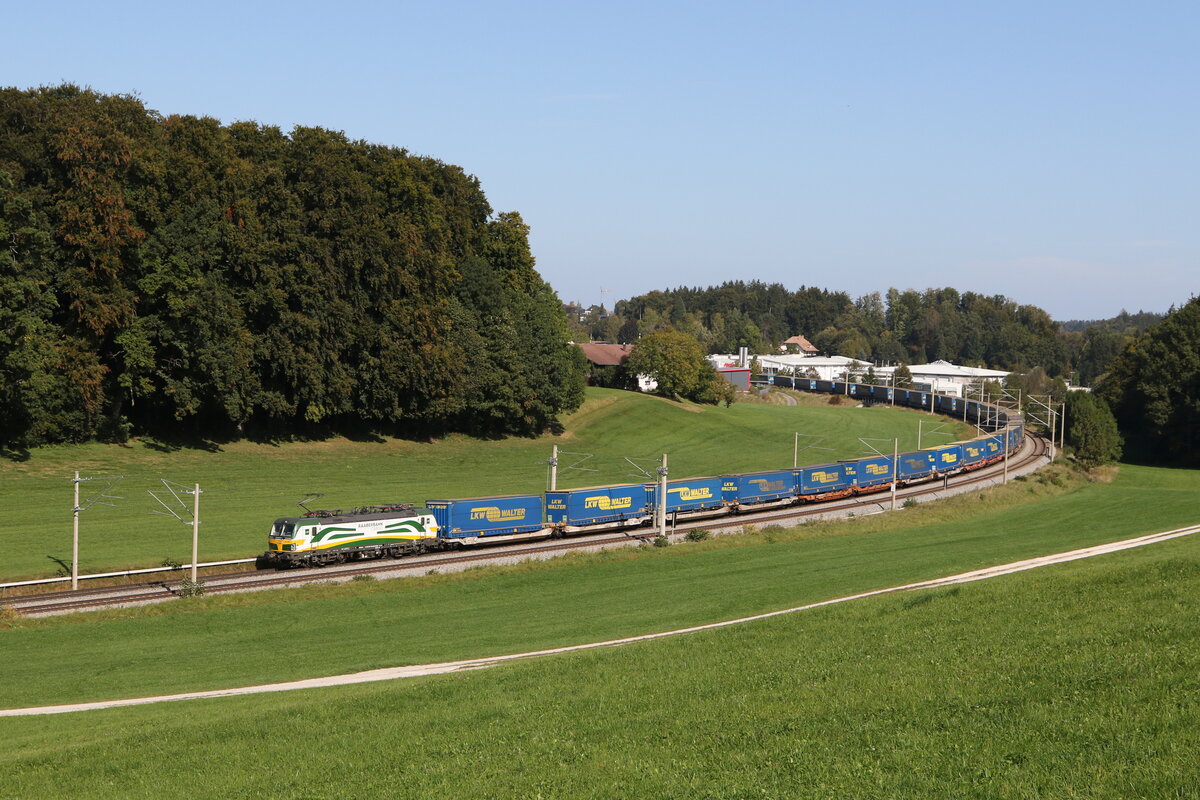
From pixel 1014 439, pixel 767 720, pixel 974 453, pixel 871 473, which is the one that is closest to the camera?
pixel 767 720

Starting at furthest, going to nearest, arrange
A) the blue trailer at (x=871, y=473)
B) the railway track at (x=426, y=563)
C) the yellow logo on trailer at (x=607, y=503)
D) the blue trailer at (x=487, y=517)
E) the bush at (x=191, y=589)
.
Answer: the blue trailer at (x=871, y=473)
the yellow logo on trailer at (x=607, y=503)
the blue trailer at (x=487, y=517)
the bush at (x=191, y=589)
the railway track at (x=426, y=563)

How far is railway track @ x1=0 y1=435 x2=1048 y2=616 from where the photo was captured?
40344 millimetres

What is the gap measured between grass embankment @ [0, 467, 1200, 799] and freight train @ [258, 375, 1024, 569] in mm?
19298

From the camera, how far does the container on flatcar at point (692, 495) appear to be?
208ft

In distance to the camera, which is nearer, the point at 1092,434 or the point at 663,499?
the point at 663,499

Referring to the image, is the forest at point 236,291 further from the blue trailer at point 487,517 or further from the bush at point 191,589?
the bush at point 191,589

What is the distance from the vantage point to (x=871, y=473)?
78625mm

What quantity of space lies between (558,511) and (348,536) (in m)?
13.5

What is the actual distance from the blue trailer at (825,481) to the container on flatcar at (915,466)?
6.33 meters

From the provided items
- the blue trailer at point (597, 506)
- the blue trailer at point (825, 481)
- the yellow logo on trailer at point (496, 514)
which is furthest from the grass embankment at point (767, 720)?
the blue trailer at point (825, 481)

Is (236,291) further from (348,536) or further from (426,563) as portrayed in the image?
(426,563)

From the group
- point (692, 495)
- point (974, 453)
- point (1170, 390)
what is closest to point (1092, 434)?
point (974, 453)

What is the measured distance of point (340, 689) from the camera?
83.3 ft

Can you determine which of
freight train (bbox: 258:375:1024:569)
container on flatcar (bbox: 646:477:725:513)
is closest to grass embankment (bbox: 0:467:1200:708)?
freight train (bbox: 258:375:1024:569)
